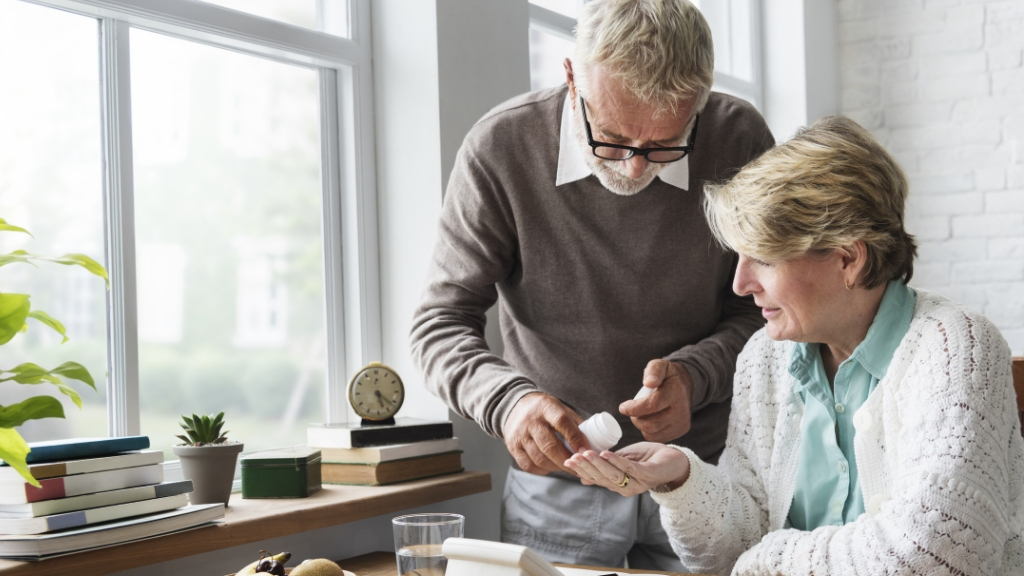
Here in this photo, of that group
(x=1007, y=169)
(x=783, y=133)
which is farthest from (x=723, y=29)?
(x=1007, y=169)

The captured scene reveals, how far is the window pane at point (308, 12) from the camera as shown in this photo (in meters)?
2.10

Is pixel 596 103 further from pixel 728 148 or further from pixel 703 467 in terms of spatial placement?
pixel 703 467

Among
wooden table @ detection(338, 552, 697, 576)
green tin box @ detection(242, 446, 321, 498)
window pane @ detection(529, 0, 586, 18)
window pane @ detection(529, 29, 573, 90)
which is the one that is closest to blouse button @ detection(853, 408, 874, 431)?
wooden table @ detection(338, 552, 697, 576)

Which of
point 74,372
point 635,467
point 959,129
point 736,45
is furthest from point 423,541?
point 959,129


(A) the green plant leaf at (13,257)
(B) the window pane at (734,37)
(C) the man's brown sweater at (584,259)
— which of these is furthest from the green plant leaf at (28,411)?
(B) the window pane at (734,37)

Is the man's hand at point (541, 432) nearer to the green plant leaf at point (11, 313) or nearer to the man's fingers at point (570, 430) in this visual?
the man's fingers at point (570, 430)

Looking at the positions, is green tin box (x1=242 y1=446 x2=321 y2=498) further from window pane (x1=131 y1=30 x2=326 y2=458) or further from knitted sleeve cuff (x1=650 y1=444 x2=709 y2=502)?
knitted sleeve cuff (x1=650 y1=444 x2=709 y2=502)

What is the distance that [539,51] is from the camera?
2797mm

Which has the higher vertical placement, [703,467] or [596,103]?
[596,103]

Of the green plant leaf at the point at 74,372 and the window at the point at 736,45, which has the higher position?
the window at the point at 736,45

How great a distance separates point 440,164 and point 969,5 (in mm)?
2659

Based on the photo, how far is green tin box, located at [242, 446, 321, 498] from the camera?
5.87 feet

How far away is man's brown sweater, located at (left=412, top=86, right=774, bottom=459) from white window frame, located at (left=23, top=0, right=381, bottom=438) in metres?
0.40

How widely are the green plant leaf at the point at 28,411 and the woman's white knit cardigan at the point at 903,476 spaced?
37.2 inches
